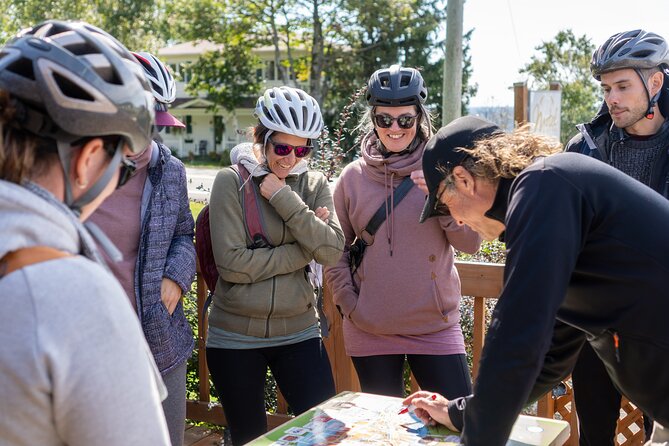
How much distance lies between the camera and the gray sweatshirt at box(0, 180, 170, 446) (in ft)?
4.02

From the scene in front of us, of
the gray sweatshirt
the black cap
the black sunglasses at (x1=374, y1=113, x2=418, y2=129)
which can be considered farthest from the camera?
the black sunglasses at (x1=374, y1=113, x2=418, y2=129)

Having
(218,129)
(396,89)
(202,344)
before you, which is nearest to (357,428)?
(396,89)

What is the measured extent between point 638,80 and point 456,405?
2.14 metres

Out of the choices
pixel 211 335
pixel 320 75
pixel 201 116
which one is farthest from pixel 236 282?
pixel 201 116

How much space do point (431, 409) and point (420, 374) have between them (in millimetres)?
1090

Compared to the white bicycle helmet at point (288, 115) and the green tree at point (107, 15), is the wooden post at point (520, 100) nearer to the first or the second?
the white bicycle helmet at point (288, 115)

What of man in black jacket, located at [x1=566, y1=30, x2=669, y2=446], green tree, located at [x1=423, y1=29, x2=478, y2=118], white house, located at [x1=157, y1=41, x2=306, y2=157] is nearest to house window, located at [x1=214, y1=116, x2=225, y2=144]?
white house, located at [x1=157, y1=41, x2=306, y2=157]

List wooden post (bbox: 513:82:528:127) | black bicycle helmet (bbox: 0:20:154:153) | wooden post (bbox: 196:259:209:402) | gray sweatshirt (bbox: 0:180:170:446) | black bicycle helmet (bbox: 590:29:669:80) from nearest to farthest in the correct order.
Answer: gray sweatshirt (bbox: 0:180:170:446) → black bicycle helmet (bbox: 0:20:154:153) → black bicycle helmet (bbox: 590:29:669:80) → wooden post (bbox: 196:259:209:402) → wooden post (bbox: 513:82:528:127)

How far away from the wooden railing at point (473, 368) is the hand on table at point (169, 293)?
1277 millimetres

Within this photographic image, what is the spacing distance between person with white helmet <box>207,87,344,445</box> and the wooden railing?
2.72 ft

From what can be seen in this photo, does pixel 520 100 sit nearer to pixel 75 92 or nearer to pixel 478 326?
pixel 478 326

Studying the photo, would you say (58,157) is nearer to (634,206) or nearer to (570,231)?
(570,231)

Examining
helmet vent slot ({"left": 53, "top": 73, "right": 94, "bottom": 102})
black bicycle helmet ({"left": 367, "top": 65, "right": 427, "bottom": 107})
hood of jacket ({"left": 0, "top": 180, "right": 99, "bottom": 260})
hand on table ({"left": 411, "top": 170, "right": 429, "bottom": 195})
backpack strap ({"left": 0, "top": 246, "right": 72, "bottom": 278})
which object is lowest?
hand on table ({"left": 411, "top": 170, "right": 429, "bottom": 195})

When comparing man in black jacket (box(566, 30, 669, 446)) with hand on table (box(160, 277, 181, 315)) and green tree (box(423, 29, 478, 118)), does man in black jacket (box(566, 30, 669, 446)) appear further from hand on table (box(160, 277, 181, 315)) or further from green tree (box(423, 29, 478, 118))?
green tree (box(423, 29, 478, 118))
